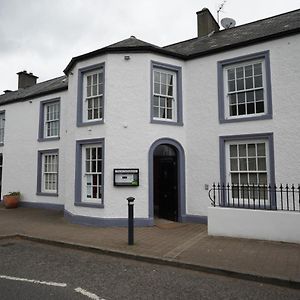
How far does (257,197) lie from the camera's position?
10.0 meters

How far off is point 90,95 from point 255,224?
24.5 feet

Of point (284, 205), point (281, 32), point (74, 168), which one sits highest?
point (281, 32)

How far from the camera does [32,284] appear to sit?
17.3 feet

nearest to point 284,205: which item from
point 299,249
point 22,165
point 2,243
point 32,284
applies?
point 299,249

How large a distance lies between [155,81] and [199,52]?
202cm

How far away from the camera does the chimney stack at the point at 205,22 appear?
1471cm

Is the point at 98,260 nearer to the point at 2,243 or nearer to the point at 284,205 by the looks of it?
the point at 2,243

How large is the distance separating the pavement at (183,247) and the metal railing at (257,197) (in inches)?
50.7

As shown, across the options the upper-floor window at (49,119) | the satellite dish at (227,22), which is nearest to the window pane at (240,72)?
the satellite dish at (227,22)

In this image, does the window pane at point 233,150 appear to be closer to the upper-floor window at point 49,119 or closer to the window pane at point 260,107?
the window pane at point 260,107

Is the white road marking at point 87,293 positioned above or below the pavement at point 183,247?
below

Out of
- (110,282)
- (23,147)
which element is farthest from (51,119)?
(110,282)

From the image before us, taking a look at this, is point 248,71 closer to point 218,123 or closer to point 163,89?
point 218,123

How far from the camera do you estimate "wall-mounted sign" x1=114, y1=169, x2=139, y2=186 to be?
1033 cm
